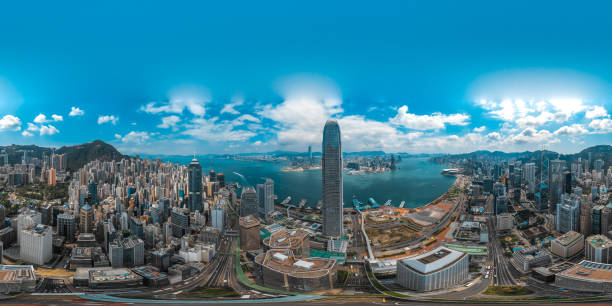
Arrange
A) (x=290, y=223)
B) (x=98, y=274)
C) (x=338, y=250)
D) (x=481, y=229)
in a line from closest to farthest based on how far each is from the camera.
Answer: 1. (x=98, y=274)
2. (x=338, y=250)
3. (x=481, y=229)
4. (x=290, y=223)

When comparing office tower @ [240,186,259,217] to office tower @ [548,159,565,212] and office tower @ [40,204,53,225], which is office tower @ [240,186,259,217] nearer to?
office tower @ [40,204,53,225]

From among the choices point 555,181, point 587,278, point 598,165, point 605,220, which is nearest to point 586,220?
point 605,220

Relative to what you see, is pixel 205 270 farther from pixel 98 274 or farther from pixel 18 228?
pixel 18 228


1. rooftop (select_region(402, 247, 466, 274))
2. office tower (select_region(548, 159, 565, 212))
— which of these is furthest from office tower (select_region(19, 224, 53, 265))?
office tower (select_region(548, 159, 565, 212))

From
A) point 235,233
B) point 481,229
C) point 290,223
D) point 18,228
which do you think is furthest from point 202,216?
point 481,229

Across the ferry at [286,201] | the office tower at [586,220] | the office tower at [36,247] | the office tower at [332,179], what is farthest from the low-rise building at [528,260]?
the office tower at [36,247]

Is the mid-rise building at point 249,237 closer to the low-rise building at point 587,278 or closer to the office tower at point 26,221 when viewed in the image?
the office tower at point 26,221
